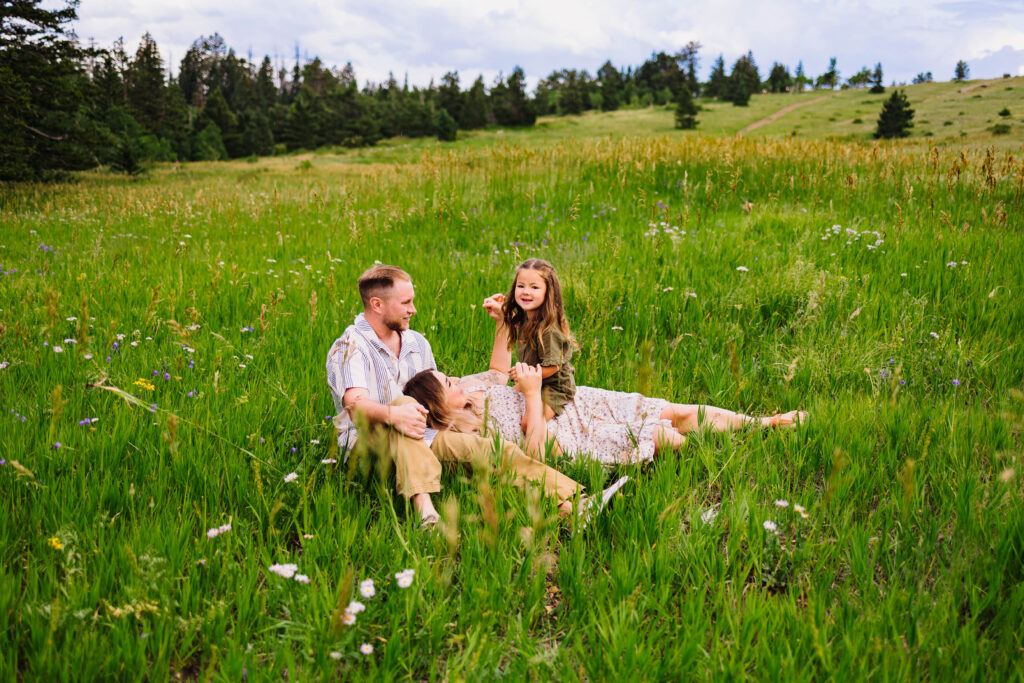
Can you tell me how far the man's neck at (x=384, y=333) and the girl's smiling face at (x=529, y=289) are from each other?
786 millimetres

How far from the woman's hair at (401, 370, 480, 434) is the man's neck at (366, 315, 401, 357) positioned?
22 cm

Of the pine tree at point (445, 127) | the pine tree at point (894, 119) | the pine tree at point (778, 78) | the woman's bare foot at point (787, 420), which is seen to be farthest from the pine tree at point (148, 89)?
the pine tree at point (778, 78)

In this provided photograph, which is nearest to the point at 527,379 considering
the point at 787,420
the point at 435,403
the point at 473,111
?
the point at 435,403

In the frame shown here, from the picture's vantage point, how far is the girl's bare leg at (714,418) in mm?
3080

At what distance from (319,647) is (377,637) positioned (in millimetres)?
170

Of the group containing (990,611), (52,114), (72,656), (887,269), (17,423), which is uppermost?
(52,114)

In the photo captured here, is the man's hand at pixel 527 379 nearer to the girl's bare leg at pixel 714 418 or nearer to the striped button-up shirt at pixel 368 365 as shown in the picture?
the striped button-up shirt at pixel 368 365

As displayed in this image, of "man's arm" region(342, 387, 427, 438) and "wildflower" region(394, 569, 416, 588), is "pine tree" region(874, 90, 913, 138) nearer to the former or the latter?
"man's arm" region(342, 387, 427, 438)

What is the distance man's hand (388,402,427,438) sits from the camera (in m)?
2.52

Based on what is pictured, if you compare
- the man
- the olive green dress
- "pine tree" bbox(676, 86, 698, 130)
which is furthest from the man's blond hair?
"pine tree" bbox(676, 86, 698, 130)

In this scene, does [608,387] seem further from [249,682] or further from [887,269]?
[887,269]

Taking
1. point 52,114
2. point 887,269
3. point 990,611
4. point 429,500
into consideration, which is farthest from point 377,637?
point 52,114

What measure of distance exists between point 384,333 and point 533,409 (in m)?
0.92

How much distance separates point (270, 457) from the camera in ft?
8.79
